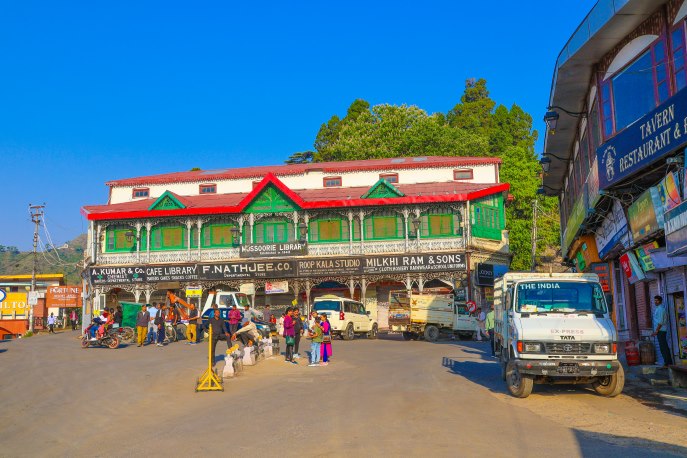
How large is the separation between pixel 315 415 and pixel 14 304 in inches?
1682

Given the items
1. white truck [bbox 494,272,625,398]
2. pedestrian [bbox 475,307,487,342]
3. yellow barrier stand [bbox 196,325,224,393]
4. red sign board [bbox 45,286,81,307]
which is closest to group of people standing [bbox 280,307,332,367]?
yellow barrier stand [bbox 196,325,224,393]

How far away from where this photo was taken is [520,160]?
54.6 metres

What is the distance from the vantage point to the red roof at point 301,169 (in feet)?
144

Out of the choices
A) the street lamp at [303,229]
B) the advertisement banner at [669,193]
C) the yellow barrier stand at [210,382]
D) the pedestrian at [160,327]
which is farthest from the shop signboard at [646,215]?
the street lamp at [303,229]

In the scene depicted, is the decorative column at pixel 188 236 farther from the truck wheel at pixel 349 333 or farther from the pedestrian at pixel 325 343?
the pedestrian at pixel 325 343

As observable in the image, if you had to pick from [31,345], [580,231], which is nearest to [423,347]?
[580,231]

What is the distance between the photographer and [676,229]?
1338 cm

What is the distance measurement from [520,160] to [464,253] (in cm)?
1913

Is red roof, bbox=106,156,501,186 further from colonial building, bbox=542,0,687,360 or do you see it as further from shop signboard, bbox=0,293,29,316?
colonial building, bbox=542,0,687,360

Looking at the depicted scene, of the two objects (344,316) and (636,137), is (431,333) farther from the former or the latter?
(636,137)

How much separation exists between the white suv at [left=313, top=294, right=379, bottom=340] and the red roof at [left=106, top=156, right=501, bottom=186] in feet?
46.5

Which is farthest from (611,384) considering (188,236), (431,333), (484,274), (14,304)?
(14,304)

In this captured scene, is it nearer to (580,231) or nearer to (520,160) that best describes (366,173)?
(520,160)

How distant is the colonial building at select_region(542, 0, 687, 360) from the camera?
1442 centimetres
